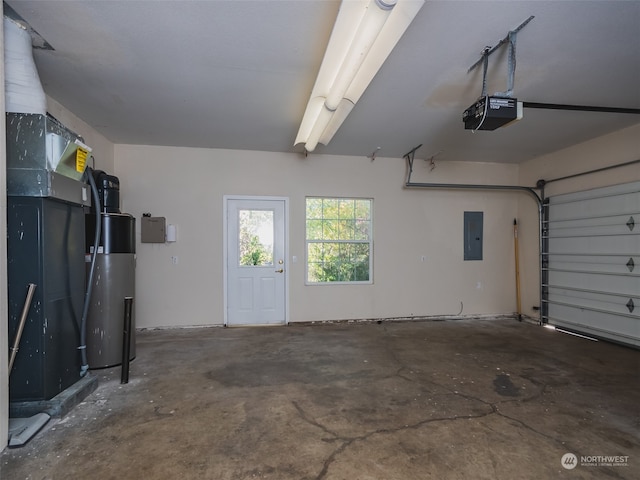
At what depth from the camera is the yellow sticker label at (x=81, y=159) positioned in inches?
95.7

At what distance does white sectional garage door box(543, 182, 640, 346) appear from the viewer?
13.0 ft

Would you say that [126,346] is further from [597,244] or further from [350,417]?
[597,244]

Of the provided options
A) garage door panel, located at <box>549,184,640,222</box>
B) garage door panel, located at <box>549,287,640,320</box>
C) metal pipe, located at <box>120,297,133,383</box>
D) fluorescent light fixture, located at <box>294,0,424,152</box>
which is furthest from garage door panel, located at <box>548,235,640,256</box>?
metal pipe, located at <box>120,297,133,383</box>

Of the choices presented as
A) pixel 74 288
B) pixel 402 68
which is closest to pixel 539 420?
pixel 402 68

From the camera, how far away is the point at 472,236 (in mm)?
5551

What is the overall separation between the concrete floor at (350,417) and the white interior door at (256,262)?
1.04 m

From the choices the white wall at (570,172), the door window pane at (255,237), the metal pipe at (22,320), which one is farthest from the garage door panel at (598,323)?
the metal pipe at (22,320)

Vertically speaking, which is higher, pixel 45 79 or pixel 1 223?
pixel 45 79

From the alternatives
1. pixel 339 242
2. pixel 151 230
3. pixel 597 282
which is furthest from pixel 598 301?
pixel 151 230

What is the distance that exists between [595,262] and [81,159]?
6139mm

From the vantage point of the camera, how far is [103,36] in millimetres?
2244

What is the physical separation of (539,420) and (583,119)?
11.3 feet

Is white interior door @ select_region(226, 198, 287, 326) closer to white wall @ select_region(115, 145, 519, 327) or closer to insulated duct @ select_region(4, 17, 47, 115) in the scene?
white wall @ select_region(115, 145, 519, 327)

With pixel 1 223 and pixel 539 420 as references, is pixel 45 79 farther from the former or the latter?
pixel 539 420
